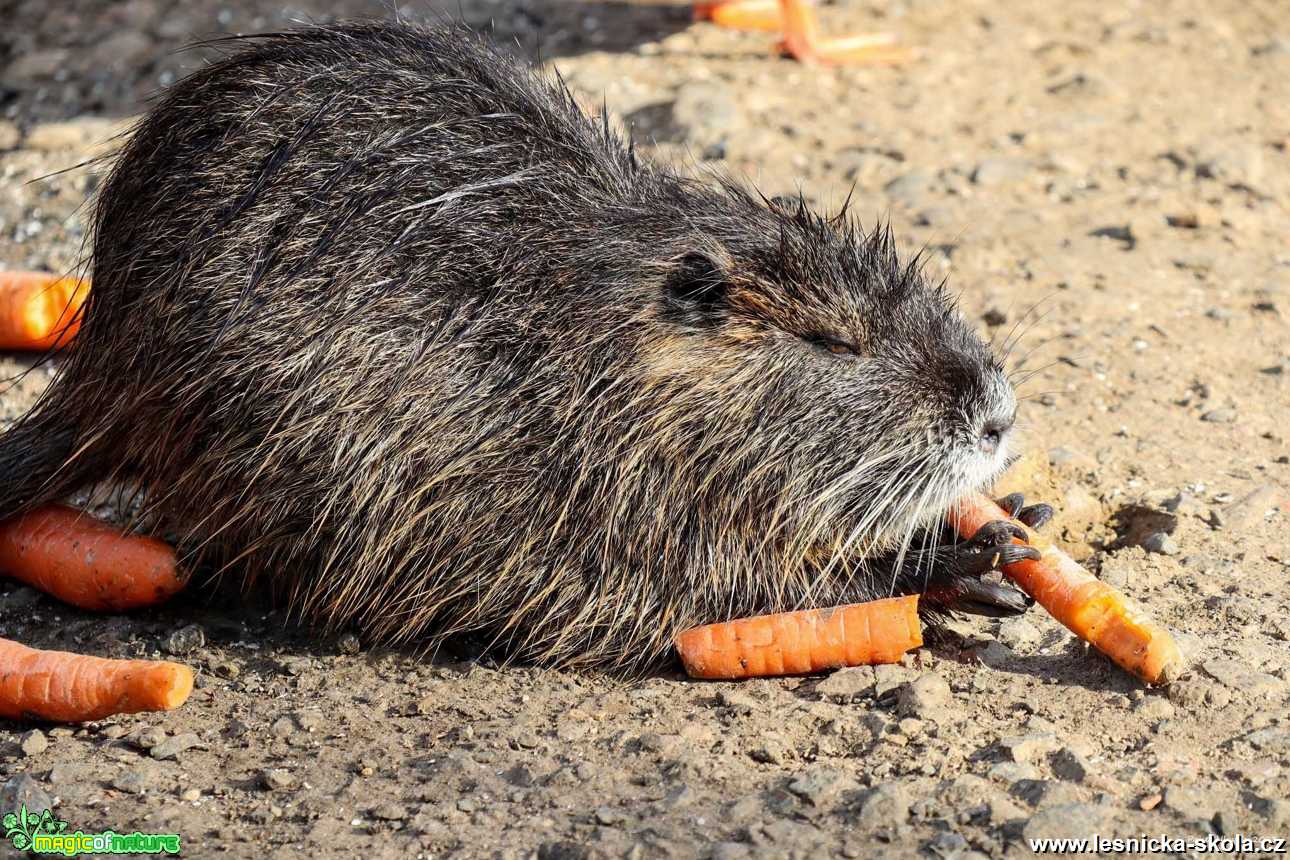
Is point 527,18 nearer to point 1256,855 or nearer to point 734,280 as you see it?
point 734,280

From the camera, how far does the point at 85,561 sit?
4344mm

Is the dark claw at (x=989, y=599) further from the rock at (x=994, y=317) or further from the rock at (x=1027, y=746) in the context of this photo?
the rock at (x=994, y=317)

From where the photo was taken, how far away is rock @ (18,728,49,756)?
3.68 metres

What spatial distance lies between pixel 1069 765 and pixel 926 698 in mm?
413

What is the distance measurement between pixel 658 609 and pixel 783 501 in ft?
1.49

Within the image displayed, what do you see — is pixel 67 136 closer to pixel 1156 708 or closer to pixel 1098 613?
pixel 1098 613

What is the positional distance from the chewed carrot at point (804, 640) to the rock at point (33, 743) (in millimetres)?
1626

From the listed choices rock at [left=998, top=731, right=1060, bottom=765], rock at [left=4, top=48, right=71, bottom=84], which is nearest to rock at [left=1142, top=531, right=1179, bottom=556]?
rock at [left=998, top=731, right=1060, bottom=765]

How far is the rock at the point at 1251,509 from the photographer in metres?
4.24

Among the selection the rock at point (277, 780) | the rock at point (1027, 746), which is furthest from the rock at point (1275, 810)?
the rock at point (277, 780)

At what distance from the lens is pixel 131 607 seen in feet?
14.4

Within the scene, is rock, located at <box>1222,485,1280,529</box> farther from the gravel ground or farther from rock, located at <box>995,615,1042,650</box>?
rock, located at <box>995,615,1042,650</box>

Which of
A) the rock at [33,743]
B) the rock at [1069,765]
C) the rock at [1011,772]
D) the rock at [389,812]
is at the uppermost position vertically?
the rock at [1069,765]

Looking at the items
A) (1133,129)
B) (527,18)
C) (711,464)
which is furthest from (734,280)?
(527,18)
